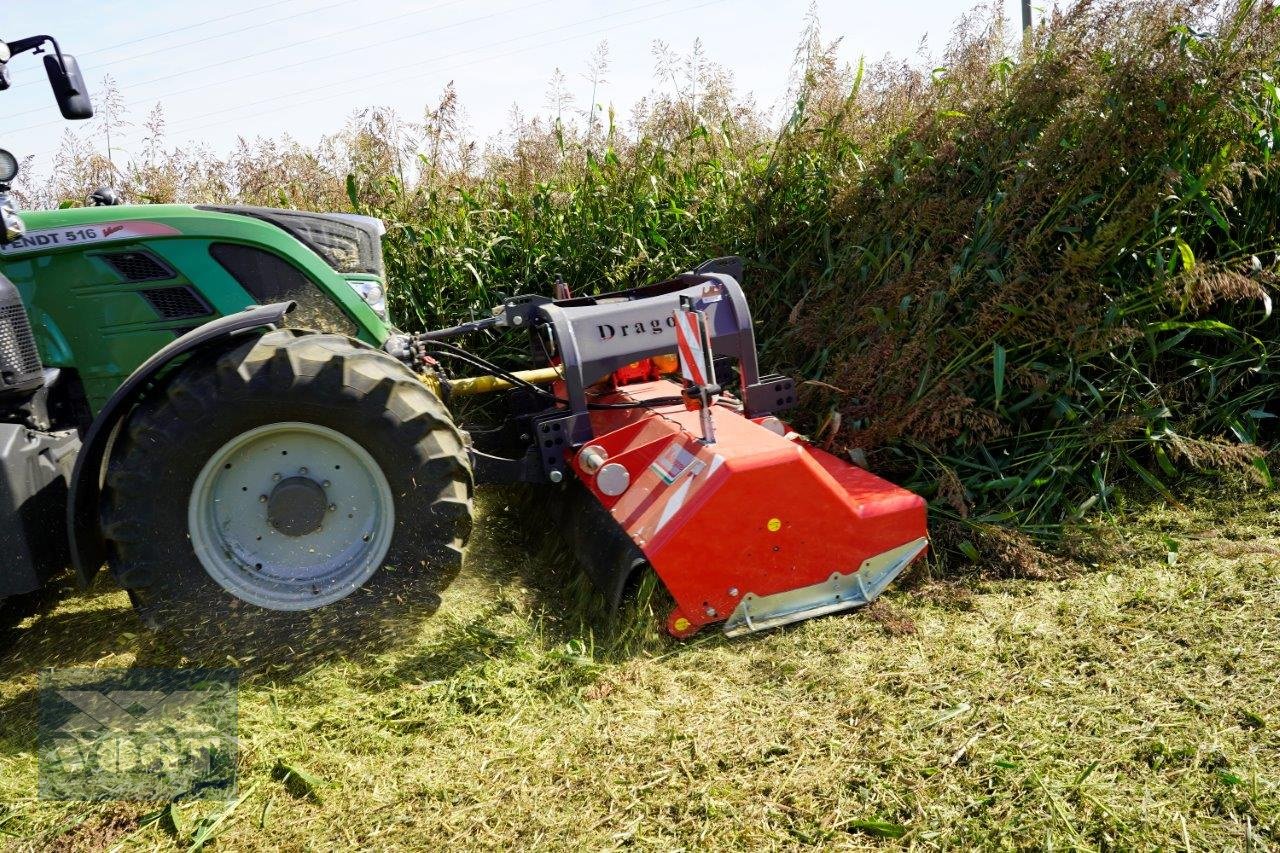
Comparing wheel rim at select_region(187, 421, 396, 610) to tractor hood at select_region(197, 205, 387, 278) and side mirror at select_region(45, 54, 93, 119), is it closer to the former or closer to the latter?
tractor hood at select_region(197, 205, 387, 278)

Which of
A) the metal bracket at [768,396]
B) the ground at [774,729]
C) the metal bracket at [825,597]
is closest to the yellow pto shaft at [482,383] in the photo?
the metal bracket at [768,396]

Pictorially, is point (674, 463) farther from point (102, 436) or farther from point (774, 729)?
point (102, 436)

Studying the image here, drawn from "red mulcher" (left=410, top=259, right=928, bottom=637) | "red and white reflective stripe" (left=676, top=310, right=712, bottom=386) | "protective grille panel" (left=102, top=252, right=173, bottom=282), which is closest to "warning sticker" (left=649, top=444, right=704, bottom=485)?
"red mulcher" (left=410, top=259, right=928, bottom=637)

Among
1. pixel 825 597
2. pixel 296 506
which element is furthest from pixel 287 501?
pixel 825 597

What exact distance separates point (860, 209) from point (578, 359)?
2.48m

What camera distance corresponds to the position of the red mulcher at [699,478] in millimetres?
3238

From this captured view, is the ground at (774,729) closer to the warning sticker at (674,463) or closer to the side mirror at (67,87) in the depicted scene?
the warning sticker at (674,463)

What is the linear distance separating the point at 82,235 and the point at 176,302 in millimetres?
394

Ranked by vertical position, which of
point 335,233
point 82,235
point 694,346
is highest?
point 82,235

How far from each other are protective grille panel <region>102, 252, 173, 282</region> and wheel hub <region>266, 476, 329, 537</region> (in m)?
1.13

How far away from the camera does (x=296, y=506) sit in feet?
10.6

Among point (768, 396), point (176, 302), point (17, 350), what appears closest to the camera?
point (17, 350)

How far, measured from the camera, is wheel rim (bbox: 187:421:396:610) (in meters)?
3.22

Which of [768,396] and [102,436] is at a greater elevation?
[102,436]
